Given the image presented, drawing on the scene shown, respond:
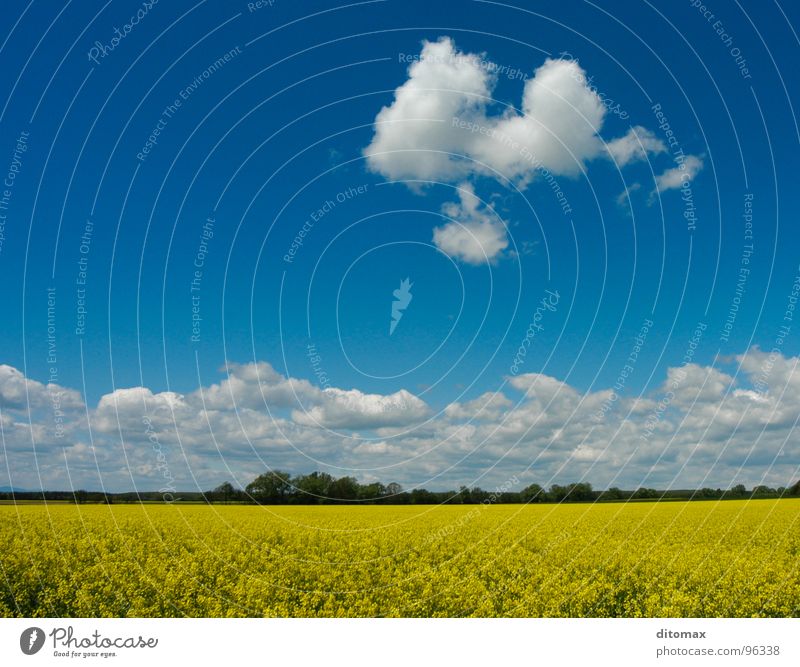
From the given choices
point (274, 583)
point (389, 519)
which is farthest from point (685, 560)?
point (389, 519)

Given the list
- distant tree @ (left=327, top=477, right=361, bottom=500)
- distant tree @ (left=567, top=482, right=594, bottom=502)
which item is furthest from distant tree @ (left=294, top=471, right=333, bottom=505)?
distant tree @ (left=567, top=482, right=594, bottom=502)

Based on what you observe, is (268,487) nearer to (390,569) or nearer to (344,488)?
(344,488)

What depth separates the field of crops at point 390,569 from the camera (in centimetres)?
1698

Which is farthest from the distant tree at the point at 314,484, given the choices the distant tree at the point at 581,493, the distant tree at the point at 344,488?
the distant tree at the point at 581,493

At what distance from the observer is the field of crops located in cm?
1698
